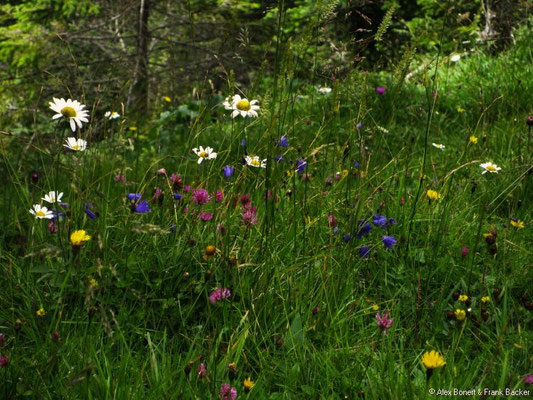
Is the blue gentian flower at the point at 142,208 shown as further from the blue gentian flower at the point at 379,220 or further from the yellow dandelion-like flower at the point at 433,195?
the yellow dandelion-like flower at the point at 433,195

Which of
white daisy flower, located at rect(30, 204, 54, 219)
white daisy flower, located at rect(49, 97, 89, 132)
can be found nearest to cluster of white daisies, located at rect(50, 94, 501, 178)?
white daisy flower, located at rect(49, 97, 89, 132)

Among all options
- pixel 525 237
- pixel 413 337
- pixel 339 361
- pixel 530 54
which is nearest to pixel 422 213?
pixel 525 237

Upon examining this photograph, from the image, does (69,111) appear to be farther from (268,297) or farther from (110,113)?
(268,297)

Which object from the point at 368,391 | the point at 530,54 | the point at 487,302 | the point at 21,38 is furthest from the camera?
the point at 21,38

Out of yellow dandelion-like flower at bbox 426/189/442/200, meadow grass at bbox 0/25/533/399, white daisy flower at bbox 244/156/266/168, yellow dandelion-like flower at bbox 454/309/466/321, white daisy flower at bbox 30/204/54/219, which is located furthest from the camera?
yellow dandelion-like flower at bbox 426/189/442/200

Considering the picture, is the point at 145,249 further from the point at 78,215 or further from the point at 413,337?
the point at 413,337

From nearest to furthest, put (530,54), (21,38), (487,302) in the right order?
1. (487,302)
2. (530,54)
3. (21,38)

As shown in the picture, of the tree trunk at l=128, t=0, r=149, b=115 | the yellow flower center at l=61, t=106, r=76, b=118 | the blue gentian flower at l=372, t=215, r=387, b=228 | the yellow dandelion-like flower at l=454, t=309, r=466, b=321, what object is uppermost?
the yellow flower center at l=61, t=106, r=76, b=118

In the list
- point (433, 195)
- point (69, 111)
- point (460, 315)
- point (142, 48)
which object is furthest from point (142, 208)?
point (142, 48)

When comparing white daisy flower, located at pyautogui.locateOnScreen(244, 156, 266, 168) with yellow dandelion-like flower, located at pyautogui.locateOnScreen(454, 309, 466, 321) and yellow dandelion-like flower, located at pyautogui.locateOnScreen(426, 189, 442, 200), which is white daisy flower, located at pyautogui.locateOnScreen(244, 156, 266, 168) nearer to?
yellow dandelion-like flower, located at pyautogui.locateOnScreen(426, 189, 442, 200)

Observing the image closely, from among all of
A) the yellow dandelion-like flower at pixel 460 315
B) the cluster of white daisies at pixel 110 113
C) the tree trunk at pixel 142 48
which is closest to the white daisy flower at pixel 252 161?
the cluster of white daisies at pixel 110 113

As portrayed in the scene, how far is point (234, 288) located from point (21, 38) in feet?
17.2

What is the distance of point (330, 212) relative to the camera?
7.22ft

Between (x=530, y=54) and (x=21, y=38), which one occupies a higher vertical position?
(x=530, y=54)
